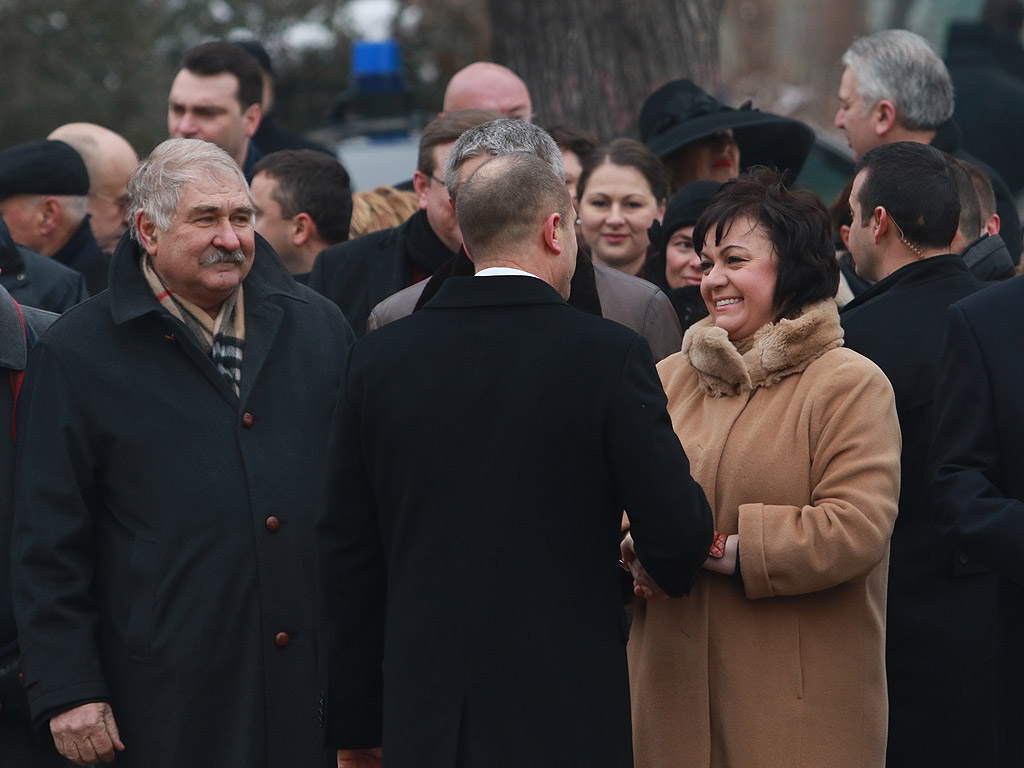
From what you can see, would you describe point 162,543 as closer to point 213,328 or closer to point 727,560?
point 213,328

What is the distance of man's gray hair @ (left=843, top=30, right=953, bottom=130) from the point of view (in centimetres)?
533

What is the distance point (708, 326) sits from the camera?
145 inches

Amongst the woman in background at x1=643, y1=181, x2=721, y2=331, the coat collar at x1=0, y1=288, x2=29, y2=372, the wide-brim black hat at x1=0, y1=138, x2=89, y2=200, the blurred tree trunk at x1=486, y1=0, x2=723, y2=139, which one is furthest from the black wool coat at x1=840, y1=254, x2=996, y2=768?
the blurred tree trunk at x1=486, y1=0, x2=723, y2=139

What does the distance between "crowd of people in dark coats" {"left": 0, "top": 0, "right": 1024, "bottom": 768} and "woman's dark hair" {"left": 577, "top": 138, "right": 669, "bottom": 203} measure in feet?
3.58

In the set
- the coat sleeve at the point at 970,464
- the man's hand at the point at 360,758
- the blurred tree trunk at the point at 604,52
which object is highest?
the blurred tree trunk at the point at 604,52

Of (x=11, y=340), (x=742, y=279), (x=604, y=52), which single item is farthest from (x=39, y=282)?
(x=604, y=52)

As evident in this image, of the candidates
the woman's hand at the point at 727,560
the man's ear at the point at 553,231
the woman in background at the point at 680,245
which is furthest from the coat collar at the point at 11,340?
the woman in background at the point at 680,245

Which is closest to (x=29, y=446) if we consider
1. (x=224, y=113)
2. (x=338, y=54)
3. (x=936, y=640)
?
(x=936, y=640)

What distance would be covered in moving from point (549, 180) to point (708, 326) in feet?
2.38

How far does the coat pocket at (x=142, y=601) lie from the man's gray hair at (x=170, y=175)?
845mm

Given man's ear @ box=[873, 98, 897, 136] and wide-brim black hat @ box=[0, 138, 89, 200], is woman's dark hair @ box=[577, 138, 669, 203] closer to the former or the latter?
man's ear @ box=[873, 98, 897, 136]

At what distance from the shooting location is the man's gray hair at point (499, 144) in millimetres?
3840

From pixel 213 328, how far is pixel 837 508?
169cm

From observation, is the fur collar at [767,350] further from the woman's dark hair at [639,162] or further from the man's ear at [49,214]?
the man's ear at [49,214]
